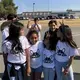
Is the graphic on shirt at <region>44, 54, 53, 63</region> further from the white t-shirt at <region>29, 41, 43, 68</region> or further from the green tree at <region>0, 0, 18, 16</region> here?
the green tree at <region>0, 0, 18, 16</region>

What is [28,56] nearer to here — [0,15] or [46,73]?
[46,73]

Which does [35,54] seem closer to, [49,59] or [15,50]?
[49,59]

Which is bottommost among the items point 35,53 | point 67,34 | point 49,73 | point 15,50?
point 49,73

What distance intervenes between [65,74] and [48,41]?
70 centimetres

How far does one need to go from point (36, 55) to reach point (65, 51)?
0.55m

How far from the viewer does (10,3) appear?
463 feet

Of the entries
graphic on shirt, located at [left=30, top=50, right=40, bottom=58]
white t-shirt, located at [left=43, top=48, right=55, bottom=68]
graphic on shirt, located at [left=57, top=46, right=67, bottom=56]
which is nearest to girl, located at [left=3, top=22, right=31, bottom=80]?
graphic on shirt, located at [left=30, top=50, right=40, bottom=58]

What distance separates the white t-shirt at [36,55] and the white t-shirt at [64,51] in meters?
0.32

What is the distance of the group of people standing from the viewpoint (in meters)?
5.96

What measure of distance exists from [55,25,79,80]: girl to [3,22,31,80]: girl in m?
0.62

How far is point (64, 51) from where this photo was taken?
6.26 meters

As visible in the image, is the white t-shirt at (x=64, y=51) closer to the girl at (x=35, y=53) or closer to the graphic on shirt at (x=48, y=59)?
the graphic on shirt at (x=48, y=59)

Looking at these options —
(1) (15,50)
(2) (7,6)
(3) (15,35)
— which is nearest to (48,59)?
(1) (15,50)

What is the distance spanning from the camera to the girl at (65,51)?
6176 millimetres
